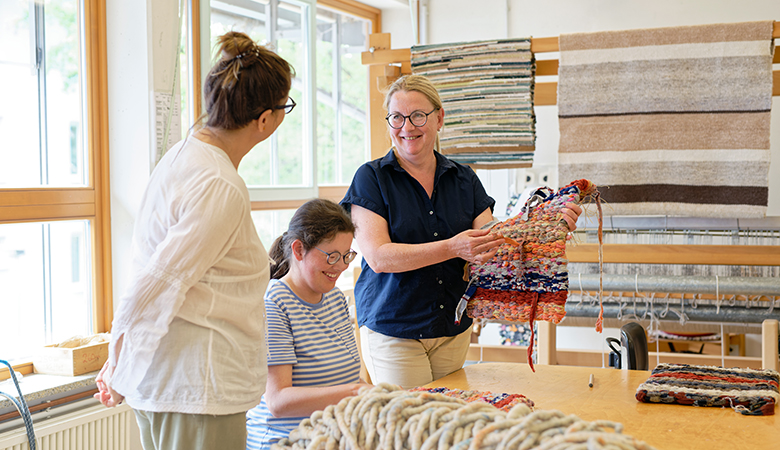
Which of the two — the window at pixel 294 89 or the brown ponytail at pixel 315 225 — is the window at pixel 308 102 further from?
the brown ponytail at pixel 315 225

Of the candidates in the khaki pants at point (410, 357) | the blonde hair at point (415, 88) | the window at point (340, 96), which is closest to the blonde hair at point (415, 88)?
the blonde hair at point (415, 88)

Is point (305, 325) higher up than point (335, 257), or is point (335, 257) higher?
point (335, 257)

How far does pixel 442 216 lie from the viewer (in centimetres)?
190

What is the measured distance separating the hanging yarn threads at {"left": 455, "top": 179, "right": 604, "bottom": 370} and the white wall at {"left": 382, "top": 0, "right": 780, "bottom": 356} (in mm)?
2571

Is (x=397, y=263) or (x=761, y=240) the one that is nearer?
(x=397, y=263)

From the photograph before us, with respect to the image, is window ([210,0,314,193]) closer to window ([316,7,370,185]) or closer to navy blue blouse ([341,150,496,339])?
window ([316,7,370,185])

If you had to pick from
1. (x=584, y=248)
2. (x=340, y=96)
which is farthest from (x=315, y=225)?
(x=340, y=96)

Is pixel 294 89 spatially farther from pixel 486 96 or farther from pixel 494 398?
pixel 494 398

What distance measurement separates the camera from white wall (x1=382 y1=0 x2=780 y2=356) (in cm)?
391

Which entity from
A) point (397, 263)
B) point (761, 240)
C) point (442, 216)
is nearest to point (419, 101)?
point (442, 216)

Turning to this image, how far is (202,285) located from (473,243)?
774 millimetres

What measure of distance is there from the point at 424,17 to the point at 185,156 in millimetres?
3825

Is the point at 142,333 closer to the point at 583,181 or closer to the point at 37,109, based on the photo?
the point at 583,181

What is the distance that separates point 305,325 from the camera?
56.7 inches
